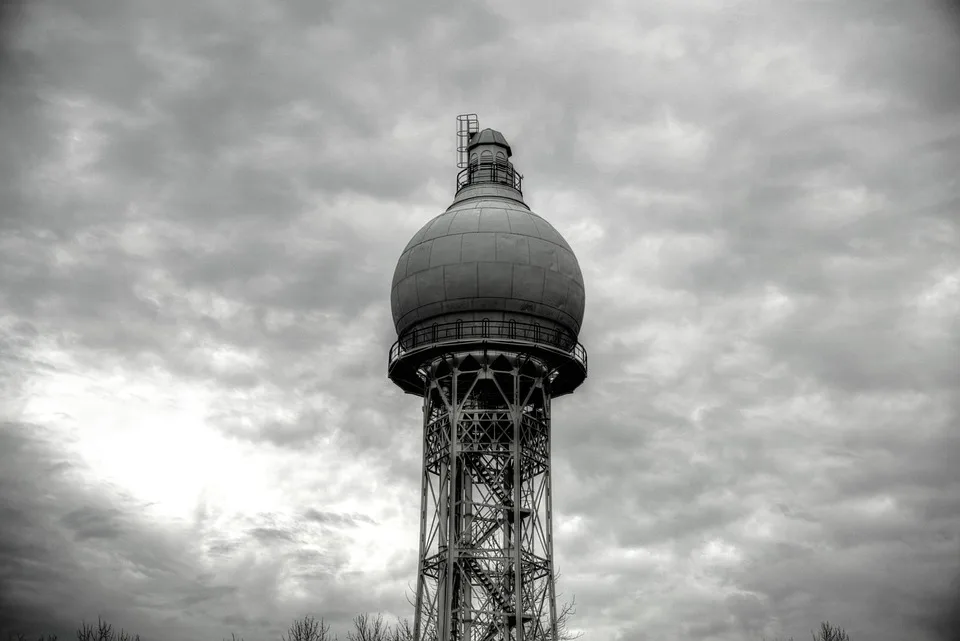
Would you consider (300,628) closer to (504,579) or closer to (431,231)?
(504,579)

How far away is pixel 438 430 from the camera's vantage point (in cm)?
4778

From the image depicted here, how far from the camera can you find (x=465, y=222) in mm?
48281

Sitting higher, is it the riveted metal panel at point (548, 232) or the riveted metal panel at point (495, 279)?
the riveted metal panel at point (548, 232)

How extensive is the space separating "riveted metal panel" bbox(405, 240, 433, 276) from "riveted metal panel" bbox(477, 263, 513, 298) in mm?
2386

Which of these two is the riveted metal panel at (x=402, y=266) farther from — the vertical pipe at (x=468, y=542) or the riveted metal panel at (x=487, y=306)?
the vertical pipe at (x=468, y=542)

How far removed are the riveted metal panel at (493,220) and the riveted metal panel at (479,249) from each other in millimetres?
446

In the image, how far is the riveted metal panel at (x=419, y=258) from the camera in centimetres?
4784

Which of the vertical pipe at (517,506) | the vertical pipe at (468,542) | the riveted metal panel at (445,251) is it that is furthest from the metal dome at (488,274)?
the vertical pipe at (468,542)

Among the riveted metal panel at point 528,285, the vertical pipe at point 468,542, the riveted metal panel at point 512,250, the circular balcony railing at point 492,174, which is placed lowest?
the vertical pipe at point 468,542

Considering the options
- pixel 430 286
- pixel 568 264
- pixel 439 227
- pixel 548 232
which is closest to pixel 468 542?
pixel 430 286

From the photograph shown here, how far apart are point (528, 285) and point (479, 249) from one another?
8.13 feet

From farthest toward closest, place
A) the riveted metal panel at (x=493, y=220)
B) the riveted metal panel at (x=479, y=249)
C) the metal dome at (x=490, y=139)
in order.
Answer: the metal dome at (x=490, y=139) < the riveted metal panel at (x=493, y=220) < the riveted metal panel at (x=479, y=249)

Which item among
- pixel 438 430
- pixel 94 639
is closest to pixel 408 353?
pixel 438 430

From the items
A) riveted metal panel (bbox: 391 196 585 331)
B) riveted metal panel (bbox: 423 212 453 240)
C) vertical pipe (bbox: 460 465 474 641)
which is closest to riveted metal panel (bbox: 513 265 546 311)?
riveted metal panel (bbox: 391 196 585 331)
